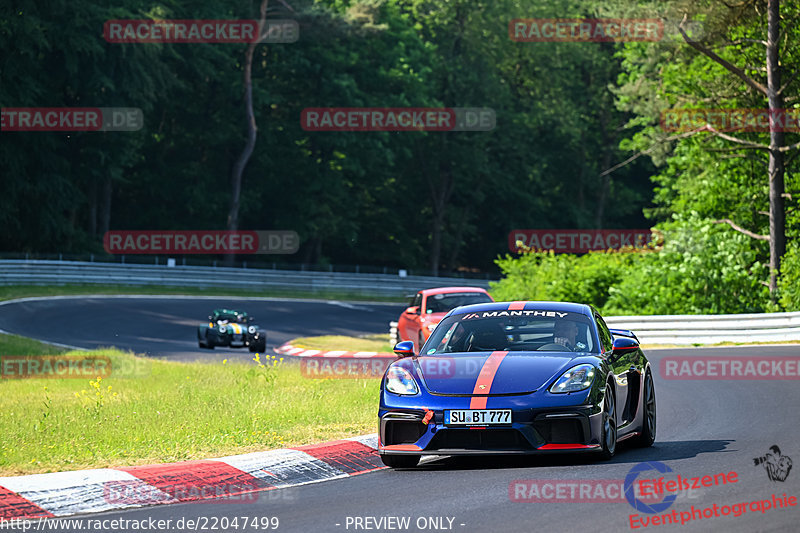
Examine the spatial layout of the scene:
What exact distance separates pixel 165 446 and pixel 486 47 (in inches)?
2715

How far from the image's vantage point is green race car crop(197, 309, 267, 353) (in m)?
30.0

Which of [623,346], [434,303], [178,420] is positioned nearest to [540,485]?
[623,346]

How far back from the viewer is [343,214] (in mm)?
70562

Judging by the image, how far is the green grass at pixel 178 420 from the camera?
9359mm

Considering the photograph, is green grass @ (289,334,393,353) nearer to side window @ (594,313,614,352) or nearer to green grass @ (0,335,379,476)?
green grass @ (0,335,379,476)

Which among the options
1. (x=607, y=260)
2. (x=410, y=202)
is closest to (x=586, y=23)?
(x=410, y=202)

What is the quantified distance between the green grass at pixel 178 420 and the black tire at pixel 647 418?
2.61m

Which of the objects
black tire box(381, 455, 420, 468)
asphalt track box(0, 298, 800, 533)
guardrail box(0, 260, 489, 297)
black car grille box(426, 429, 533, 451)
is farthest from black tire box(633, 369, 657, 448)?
guardrail box(0, 260, 489, 297)

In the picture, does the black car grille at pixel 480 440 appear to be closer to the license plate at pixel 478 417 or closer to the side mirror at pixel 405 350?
the license plate at pixel 478 417

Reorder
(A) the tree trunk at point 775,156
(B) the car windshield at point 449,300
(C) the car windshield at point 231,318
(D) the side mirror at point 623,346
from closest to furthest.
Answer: (D) the side mirror at point 623,346 → (B) the car windshield at point 449,300 → (A) the tree trunk at point 775,156 → (C) the car windshield at point 231,318

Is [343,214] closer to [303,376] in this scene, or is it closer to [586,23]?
[586,23]

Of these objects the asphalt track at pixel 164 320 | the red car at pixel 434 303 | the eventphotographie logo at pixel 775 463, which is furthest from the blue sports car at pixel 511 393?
the asphalt track at pixel 164 320

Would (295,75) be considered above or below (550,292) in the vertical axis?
above

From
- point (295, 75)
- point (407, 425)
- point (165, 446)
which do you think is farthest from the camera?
point (295, 75)
